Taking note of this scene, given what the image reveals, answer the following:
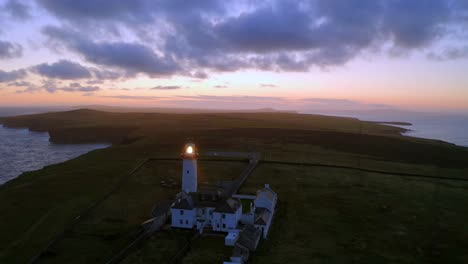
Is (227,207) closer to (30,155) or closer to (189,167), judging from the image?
(189,167)

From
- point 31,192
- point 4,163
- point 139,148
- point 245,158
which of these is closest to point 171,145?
point 139,148

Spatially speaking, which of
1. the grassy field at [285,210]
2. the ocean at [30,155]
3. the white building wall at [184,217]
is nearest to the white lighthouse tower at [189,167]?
the grassy field at [285,210]

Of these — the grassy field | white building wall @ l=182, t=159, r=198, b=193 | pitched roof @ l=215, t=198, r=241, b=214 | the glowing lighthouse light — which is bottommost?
the grassy field

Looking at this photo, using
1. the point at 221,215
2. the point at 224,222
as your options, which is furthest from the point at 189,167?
the point at 224,222

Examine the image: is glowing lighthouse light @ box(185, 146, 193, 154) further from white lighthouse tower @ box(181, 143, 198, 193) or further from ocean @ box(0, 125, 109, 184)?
ocean @ box(0, 125, 109, 184)

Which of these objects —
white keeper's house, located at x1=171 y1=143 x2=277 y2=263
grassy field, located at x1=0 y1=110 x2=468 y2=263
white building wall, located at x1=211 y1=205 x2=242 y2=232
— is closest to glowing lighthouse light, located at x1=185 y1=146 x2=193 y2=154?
white keeper's house, located at x1=171 y1=143 x2=277 y2=263

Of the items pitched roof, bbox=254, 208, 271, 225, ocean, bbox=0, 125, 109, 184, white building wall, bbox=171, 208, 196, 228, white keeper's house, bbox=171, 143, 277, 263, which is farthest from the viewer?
ocean, bbox=0, 125, 109, 184
